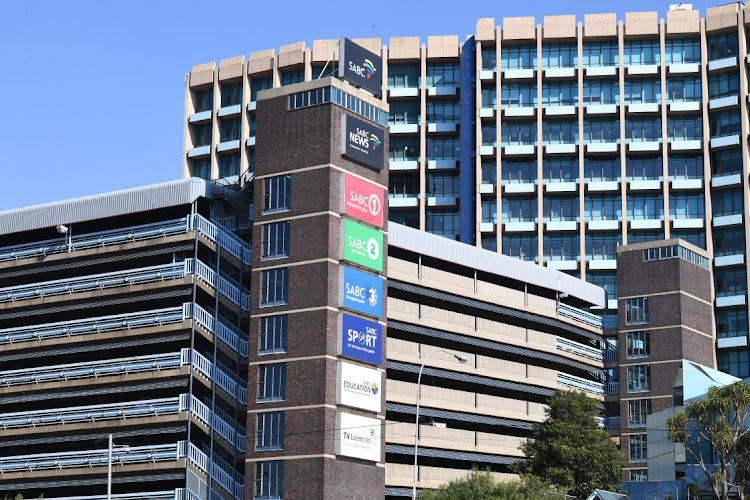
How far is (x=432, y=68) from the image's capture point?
157875mm

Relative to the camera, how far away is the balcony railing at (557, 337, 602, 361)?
125625mm

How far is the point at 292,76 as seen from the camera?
6304 inches

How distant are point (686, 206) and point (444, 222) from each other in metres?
26.2

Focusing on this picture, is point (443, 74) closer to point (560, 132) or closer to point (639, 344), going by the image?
point (560, 132)

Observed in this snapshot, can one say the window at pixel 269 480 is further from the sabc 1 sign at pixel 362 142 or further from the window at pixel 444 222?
the window at pixel 444 222

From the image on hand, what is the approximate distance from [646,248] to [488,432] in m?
23.7

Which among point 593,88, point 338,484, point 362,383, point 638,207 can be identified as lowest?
point 338,484

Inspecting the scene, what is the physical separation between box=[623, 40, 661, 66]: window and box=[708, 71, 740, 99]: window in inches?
245

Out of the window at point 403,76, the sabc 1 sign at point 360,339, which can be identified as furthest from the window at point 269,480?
the window at point 403,76

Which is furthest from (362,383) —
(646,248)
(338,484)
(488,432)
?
(646,248)

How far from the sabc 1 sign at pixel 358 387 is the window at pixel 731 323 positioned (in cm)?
6264

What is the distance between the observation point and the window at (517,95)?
502 feet

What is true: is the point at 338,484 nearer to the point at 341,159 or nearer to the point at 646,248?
the point at 341,159

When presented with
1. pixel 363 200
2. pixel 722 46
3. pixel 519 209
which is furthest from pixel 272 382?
pixel 722 46
